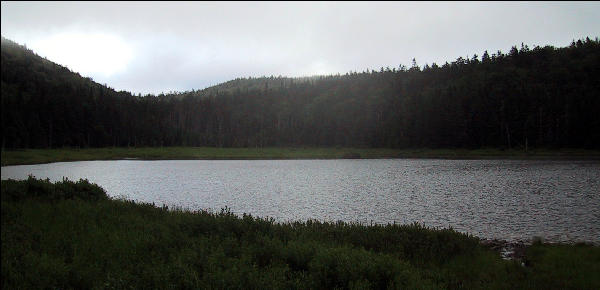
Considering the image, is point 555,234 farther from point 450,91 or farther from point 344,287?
point 450,91

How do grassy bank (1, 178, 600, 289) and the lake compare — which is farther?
the lake

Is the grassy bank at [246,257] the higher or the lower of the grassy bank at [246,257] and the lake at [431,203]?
the higher

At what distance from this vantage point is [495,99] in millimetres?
149875

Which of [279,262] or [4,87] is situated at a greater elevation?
[4,87]

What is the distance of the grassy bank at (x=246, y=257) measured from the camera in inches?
405

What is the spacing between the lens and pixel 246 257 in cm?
1193

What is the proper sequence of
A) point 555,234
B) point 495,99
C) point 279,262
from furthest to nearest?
point 495,99 < point 555,234 < point 279,262

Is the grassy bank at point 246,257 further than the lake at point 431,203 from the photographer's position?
No

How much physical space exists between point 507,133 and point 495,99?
69.9 ft

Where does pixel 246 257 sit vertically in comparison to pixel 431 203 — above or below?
above

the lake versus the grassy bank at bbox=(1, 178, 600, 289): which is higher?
the grassy bank at bbox=(1, 178, 600, 289)

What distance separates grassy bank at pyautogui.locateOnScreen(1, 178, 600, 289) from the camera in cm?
1028

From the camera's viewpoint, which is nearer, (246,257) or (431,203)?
(246,257)

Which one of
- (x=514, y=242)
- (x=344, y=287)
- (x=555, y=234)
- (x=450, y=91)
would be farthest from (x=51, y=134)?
(x=450, y=91)
